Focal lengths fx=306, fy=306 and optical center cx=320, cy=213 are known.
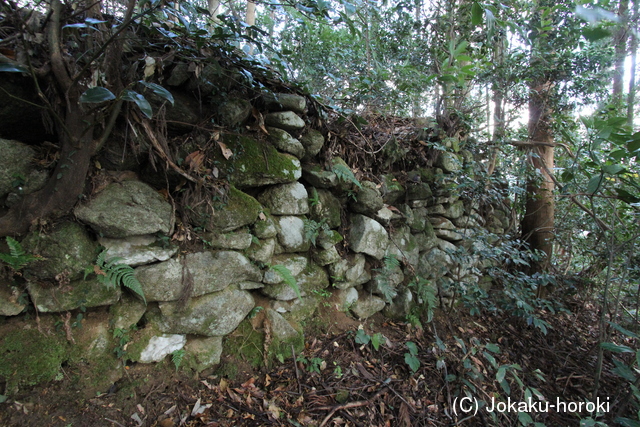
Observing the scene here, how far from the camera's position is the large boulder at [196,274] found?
82.6 inches

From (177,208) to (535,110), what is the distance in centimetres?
493

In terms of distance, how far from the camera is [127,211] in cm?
206

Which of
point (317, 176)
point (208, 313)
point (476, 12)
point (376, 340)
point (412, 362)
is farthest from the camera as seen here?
point (317, 176)

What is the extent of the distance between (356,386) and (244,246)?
1.48m

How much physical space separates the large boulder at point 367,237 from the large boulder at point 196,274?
1111mm

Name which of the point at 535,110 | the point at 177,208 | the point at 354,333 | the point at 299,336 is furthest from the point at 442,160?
the point at 177,208

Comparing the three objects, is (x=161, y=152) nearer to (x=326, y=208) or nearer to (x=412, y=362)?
(x=326, y=208)

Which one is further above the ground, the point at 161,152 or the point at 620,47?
the point at 620,47

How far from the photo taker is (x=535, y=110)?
445cm

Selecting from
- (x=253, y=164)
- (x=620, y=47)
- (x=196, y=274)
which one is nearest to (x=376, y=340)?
(x=196, y=274)

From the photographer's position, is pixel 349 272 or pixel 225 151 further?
pixel 349 272

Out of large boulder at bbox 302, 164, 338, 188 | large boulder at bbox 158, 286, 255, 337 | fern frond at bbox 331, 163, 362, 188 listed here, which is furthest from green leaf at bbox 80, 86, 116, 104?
fern frond at bbox 331, 163, 362, 188

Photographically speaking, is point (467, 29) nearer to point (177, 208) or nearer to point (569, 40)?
point (569, 40)

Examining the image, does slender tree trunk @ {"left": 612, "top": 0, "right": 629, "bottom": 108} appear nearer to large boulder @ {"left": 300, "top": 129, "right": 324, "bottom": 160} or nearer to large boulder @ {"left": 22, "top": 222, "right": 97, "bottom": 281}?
large boulder @ {"left": 300, "top": 129, "right": 324, "bottom": 160}
